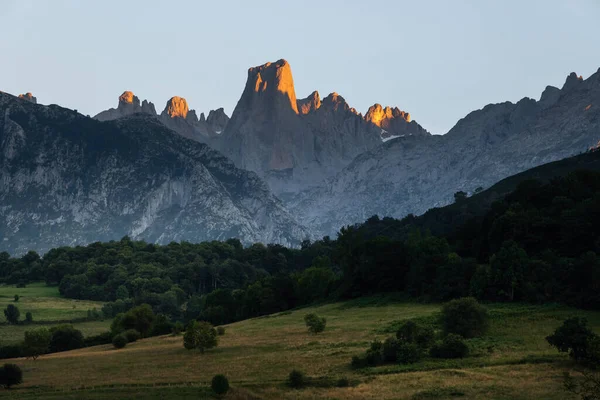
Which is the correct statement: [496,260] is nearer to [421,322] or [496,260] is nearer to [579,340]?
[421,322]

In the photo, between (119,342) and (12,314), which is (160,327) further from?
(12,314)

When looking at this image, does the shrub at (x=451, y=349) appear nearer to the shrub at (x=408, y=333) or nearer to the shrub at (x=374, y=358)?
the shrub at (x=408, y=333)

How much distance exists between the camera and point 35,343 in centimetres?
8744

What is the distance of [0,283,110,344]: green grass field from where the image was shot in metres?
130

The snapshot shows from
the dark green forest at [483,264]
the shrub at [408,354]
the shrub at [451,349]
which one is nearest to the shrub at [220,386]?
the shrub at [408,354]

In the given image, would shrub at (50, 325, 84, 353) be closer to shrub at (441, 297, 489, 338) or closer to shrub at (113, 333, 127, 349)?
shrub at (113, 333, 127, 349)

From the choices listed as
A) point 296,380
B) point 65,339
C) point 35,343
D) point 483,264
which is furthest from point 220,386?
point 483,264

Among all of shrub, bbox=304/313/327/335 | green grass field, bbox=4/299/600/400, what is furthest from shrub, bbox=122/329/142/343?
shrub, bbox=304/313/327/335

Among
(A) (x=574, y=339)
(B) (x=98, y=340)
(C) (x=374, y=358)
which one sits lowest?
(B) (x=98, y=340)

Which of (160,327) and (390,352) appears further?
(160,327)

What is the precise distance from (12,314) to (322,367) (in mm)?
107476

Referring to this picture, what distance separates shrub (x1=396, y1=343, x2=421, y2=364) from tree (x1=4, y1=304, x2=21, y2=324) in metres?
109

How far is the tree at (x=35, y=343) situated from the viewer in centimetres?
8619

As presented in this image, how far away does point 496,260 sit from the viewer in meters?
95.6
